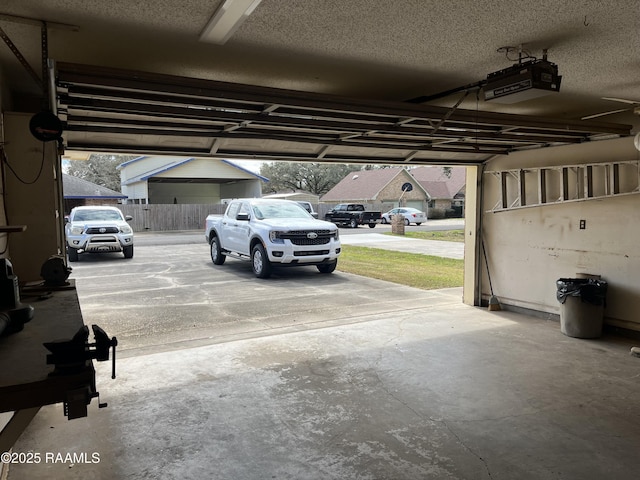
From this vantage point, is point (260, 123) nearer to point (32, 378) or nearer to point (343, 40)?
point (343, 40)

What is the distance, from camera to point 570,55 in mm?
3607

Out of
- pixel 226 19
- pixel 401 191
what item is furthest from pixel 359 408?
pixel 401 191

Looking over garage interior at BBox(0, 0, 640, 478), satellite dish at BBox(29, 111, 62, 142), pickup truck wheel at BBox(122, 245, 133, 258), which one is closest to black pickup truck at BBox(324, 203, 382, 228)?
pickup truck wheel at BBox(122, 245, 133, 258)

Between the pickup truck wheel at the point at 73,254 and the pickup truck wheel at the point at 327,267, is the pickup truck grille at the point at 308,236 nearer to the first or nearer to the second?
the pickup truck wheel at the point at 327,267

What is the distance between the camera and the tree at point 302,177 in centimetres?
4838

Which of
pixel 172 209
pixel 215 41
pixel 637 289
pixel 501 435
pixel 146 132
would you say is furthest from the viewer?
pixel 172 209

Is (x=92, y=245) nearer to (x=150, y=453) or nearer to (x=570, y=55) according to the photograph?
(x=150, y=453)

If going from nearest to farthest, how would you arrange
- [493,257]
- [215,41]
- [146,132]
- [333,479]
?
[333,479] → [215,41] → [146,132] → [493,257]

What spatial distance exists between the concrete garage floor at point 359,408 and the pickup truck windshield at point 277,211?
207 inches

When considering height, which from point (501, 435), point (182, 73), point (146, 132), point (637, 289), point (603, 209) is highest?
point (182, 73)

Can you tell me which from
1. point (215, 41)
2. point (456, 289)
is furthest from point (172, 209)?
point (215, 41)

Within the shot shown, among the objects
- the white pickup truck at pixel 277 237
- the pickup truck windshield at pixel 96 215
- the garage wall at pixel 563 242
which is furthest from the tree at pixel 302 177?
the garage wall at pixel 563 242

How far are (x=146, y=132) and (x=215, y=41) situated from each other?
199 centimetres

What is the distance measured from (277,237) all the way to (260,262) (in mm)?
835
